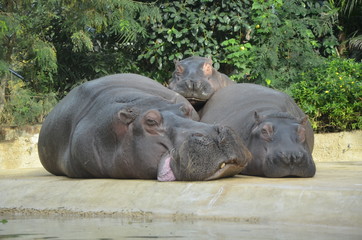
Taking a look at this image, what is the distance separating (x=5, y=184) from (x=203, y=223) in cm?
218

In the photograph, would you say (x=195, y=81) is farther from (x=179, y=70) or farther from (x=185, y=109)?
(x=185, y=109)

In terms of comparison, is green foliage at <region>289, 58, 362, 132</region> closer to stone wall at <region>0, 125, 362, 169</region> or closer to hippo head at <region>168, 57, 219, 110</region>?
stone wall at <region>0, 125, 362, 169</region>

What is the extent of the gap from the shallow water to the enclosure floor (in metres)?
0.13

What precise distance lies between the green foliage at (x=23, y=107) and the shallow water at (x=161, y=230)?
730 cm

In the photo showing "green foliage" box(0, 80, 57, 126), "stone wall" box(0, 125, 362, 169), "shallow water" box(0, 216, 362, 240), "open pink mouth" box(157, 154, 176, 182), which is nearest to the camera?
"shallow water" box(0, 216, 362, 240)

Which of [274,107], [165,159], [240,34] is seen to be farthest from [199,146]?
[240,34]

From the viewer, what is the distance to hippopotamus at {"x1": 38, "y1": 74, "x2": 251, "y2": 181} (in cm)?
506

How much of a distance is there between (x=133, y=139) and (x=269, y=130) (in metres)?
1.14

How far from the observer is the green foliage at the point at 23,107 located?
37.9 feet

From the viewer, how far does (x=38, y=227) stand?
165 inches

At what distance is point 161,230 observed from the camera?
3842 millimetres

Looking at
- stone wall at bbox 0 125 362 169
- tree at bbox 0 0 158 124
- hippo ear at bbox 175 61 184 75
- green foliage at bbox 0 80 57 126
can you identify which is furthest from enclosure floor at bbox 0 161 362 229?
green foliage at bbox 0 80 57 126

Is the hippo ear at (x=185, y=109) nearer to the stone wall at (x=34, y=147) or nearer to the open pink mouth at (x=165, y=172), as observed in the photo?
the open pink mouth at (x=165, y=172)

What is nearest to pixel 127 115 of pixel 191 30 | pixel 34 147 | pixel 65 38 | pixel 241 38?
pixel 34 147
